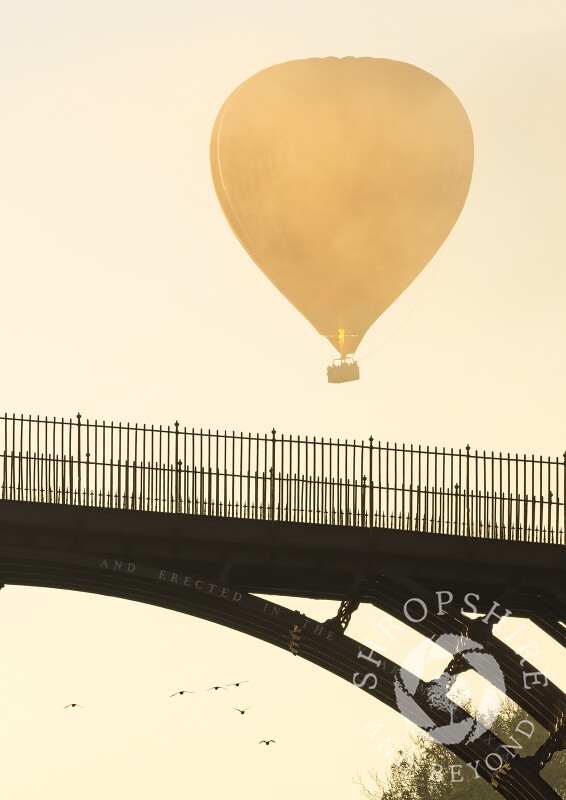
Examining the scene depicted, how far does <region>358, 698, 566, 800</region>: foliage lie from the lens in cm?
9731

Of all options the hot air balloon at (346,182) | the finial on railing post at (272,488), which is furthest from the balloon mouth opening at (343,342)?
the finial on railing post at (272,488)

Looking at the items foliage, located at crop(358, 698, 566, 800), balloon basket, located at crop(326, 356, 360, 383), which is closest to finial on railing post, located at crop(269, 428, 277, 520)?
balloon basket, located at crop(326, 356, 360, 383)

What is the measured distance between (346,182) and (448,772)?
35354 millimetres

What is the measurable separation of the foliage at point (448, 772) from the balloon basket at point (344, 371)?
97.1 feet

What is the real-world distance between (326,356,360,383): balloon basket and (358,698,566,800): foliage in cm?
2961

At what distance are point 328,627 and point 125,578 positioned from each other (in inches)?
152

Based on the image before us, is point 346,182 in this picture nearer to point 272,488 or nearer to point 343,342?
point 343,342

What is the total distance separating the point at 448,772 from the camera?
99125mm

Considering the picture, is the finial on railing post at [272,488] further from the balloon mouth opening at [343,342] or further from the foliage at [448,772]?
the foliage at [448,772]

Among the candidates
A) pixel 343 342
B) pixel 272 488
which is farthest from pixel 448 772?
pixel 272 488

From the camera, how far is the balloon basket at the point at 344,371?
6862 cm

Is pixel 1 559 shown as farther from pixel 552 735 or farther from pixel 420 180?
pixel 420 180

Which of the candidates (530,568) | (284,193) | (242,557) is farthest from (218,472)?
(284,193)

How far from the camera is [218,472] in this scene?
45812 millimetres
